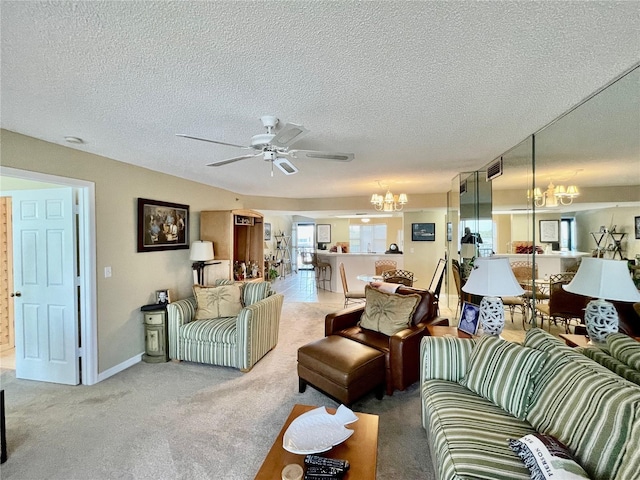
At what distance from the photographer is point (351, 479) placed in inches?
51.8

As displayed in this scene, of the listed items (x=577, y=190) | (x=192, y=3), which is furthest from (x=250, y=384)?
(x=577, y=190)

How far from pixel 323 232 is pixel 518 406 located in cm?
1075

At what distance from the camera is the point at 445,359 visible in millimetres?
2125

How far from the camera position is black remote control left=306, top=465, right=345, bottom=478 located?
1.31 m

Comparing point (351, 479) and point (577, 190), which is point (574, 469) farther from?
point (577, 190)

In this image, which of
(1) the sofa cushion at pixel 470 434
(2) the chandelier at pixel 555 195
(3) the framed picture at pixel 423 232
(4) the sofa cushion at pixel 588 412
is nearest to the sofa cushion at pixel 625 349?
(4) the sofa cushion at pixel 588 412

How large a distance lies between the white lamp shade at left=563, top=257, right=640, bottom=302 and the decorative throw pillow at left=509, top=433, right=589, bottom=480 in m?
1.13

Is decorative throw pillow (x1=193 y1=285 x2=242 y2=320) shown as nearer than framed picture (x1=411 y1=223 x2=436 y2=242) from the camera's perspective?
Yes

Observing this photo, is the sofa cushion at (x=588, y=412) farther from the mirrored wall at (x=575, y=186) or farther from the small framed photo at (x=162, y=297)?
the small framed photo at (x=162, y=297)

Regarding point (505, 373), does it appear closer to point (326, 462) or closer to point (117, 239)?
point (326, 462)

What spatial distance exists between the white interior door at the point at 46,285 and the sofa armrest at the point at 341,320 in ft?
8.49

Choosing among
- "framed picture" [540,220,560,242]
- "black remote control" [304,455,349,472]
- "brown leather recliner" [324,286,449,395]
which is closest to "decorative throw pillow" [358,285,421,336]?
"brown leather recliner" [324,286,449,395]

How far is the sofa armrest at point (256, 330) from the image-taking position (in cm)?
326

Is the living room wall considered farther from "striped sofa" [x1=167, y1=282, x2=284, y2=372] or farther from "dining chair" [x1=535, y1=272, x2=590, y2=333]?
"dining chair" [x1=535, y1=272, x2=590, y2=333]
